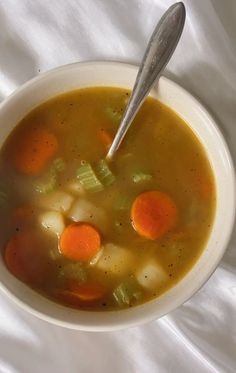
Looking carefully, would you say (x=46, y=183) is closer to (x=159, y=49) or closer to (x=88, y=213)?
(x=88, y=213)

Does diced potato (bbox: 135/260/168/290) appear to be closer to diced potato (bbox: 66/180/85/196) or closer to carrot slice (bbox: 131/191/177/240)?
carrot slice (bbox: 131/191/177/240)

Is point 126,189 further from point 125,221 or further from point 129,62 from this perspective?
point 129,62

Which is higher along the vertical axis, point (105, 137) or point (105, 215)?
point (105, 137)

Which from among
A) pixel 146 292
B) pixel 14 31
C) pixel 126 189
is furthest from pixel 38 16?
→ pixel 146 292

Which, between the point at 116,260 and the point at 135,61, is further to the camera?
the point at 135,61

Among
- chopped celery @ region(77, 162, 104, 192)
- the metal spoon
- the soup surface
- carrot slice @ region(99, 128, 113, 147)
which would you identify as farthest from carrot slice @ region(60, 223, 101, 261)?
the metal spoon

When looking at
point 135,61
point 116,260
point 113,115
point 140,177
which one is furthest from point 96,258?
point 135,61
